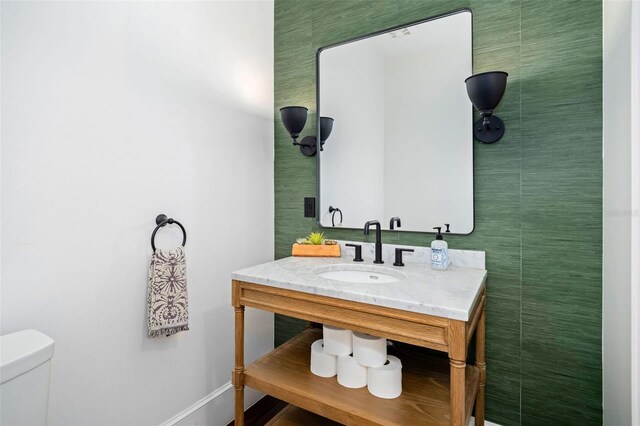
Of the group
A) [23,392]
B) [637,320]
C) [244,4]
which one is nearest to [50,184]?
[23,392]

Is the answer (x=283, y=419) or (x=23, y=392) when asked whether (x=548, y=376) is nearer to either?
(x=283, y=419)

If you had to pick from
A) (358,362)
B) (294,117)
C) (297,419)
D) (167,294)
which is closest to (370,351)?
(358,362)

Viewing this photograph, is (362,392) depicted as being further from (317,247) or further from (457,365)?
(317,247)

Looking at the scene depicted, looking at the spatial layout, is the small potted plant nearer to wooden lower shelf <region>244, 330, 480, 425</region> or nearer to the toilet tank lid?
wooden lower shelf <region>244, 330, 480, 425</region>

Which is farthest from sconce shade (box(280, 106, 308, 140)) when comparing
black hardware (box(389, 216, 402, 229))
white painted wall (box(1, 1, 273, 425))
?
black hardware (box(389, 216, 402, 229))

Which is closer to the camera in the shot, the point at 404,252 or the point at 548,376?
the point at 548,376

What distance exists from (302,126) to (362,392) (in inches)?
51.2

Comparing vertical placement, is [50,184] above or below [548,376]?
above

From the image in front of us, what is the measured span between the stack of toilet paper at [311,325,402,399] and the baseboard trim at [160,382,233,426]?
A: 0.65 meters

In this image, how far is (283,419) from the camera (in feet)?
4.56

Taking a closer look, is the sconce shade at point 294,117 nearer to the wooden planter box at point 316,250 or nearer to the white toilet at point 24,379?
the wooden planter box at point 316,250

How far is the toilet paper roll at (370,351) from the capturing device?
123 cm

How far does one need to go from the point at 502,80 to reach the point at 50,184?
1640 mm

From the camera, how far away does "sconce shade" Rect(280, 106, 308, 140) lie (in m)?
1.73
